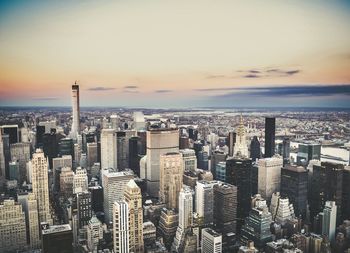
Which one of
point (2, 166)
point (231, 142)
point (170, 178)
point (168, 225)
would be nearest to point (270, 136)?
point (231, 142)

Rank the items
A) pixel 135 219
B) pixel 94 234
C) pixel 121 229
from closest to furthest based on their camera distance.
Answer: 1. pixel 121 229
2. pixel 135 219
3. pixel 94 234

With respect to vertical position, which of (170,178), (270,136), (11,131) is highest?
(11,131)

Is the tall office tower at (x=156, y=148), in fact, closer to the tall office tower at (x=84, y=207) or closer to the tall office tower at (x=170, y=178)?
the tall office tower at (x=170, y=178)

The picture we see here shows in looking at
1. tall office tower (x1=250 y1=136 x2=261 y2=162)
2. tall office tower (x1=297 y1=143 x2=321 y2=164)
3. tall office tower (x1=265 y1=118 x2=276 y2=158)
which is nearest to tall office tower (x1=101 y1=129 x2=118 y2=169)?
tall office tower (x1=250 y1=136 x2=261 y2=162)

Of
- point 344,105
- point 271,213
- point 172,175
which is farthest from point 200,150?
point 344,105

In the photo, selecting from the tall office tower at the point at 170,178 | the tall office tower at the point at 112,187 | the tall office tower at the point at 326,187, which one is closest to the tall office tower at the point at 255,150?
the tall office tower at the point at 326,187

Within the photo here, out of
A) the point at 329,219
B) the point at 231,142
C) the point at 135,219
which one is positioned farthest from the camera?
the point at 231,142

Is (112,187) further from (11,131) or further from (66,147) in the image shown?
(11,131)
